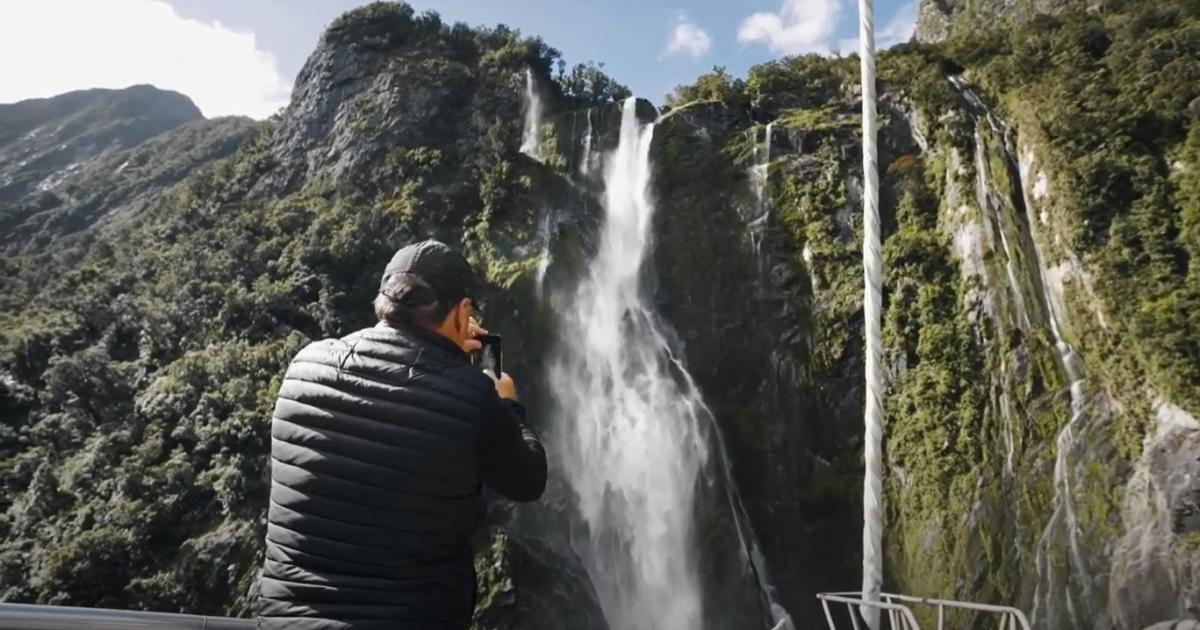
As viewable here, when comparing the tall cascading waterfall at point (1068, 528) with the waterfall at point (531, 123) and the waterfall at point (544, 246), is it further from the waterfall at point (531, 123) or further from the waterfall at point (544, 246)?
the waterfall at point (531, 123)

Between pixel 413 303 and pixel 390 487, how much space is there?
17.4 inches

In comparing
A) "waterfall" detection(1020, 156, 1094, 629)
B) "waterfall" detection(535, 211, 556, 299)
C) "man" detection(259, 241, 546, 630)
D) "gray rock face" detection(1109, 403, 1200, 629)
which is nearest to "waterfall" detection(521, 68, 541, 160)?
"waterfall" detection(535, 211, 556, 299)

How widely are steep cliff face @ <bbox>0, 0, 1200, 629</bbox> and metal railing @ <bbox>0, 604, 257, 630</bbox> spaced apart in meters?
9.78

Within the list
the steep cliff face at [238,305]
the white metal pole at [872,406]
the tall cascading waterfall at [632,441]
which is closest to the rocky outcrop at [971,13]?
the tall cascading waterfall at [632,441]

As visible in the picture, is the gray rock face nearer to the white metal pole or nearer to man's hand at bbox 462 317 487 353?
the white metal pole

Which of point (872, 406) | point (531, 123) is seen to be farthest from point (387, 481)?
point (531, 123)

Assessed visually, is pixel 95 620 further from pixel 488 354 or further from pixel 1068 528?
pixel 1068 528

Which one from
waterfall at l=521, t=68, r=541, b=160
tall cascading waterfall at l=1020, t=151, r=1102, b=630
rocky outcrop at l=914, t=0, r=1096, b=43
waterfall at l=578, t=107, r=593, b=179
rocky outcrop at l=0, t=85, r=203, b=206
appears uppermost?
rocky outcrop at l=0, t=85, r=203, b=206

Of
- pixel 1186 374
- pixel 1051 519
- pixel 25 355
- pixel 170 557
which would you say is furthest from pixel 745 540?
pixel 25 355

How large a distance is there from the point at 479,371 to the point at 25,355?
74.2ft

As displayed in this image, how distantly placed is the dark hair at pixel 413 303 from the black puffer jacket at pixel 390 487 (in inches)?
2.9

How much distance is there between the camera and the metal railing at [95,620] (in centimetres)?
189

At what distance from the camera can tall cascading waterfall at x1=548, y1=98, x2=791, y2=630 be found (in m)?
13.1

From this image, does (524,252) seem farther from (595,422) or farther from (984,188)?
(984,188)
